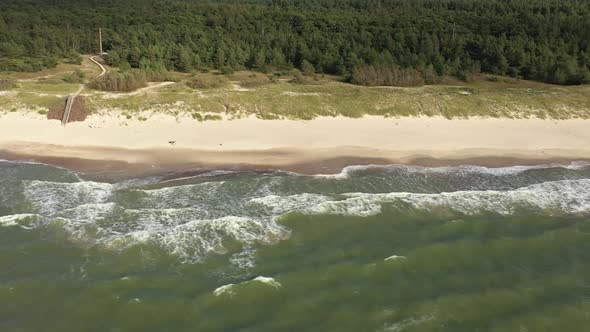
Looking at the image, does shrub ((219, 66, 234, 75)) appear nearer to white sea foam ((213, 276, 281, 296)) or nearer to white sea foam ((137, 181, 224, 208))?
white sea foam ((137, 181, 224, 208))

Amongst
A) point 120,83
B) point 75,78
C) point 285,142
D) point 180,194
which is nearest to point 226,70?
point 120,83

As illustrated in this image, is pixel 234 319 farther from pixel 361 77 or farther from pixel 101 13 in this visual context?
pixel 101 13

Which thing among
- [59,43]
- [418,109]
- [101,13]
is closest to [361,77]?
[418,109]

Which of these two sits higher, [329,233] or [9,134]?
[9,134]

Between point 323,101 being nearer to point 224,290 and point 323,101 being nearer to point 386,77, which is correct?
point 386,77

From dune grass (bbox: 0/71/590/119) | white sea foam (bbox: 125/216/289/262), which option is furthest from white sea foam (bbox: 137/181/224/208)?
dune grass (bbox: 0/71/590/119)

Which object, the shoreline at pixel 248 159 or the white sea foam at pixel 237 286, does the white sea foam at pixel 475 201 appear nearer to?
the shoreline at pixel 248 159

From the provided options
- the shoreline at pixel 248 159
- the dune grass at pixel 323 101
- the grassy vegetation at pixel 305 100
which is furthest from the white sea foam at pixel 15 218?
the dune grass at pixel 323 101
